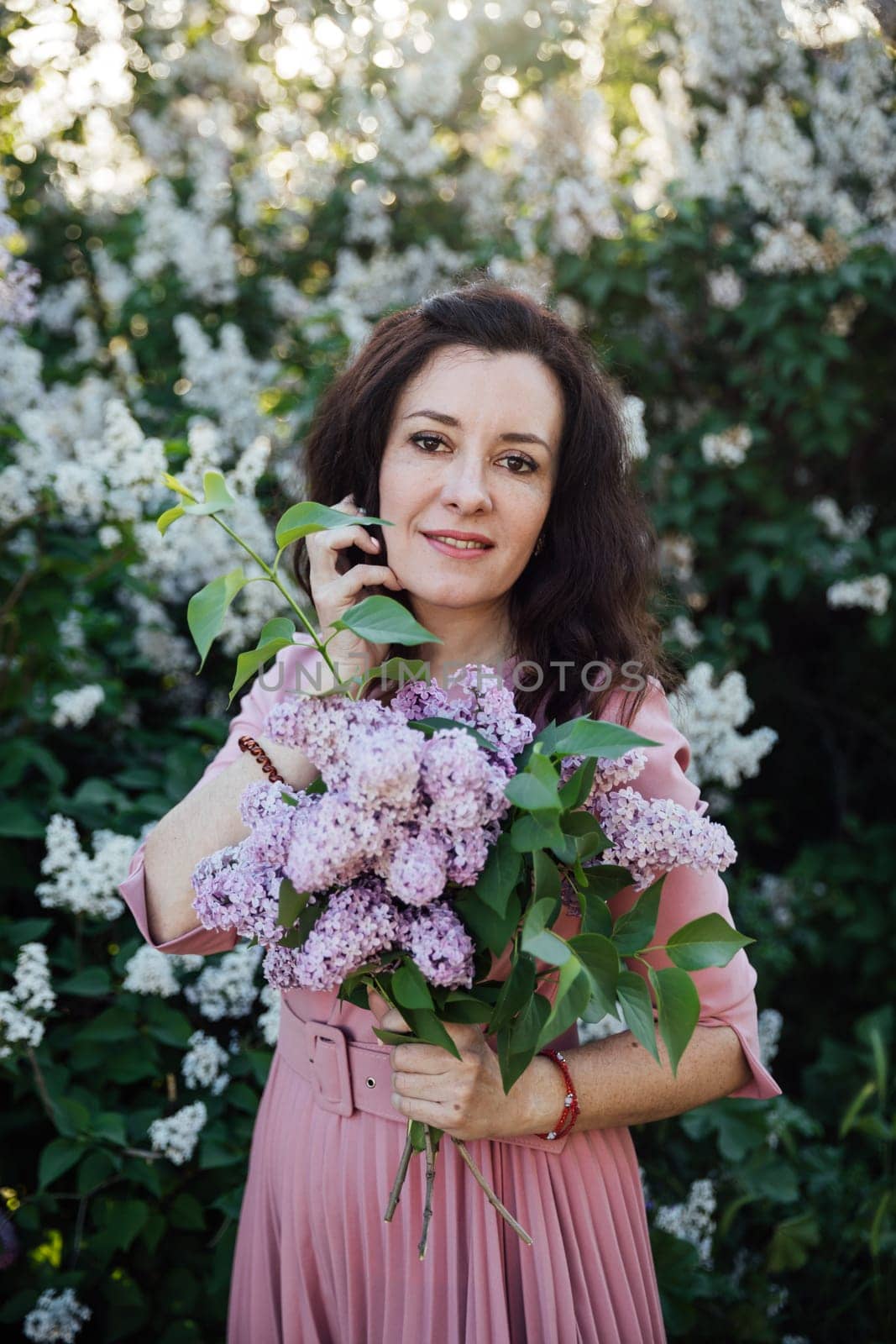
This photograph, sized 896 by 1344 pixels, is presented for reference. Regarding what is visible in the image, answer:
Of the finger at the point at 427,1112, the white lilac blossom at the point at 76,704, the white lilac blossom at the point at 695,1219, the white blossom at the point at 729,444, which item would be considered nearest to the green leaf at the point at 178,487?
the finger at the point at 427,1112

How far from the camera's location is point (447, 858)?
41.8 inches

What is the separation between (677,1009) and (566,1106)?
40cm

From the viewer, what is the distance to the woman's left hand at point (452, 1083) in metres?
1.27

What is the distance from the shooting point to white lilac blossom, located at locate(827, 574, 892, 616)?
3.24 m

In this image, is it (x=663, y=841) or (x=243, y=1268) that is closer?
(x=663, y=841)

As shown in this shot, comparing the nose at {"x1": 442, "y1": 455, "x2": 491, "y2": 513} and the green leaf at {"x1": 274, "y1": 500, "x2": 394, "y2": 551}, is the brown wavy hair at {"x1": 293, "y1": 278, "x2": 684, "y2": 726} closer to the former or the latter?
the nose at {"x1": 442, "y1": 455, "x2": 491, "y2": 513}

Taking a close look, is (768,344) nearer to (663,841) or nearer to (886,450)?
(886,450)

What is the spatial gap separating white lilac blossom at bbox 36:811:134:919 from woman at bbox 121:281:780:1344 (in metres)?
0.57

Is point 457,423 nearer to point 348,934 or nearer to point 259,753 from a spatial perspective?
point 259,753

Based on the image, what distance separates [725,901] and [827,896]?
2237mm

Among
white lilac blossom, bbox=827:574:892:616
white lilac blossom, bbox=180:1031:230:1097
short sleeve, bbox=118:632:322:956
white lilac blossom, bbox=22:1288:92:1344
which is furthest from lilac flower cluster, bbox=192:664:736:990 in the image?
white lilac blossom, bbox=827:574:892:616

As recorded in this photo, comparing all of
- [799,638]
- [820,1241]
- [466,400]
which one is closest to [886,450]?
[799,638]

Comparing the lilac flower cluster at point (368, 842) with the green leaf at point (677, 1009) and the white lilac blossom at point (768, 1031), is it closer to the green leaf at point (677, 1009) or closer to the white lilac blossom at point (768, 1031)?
the green leaf at point (677, 1009)

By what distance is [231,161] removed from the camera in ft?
14.1
